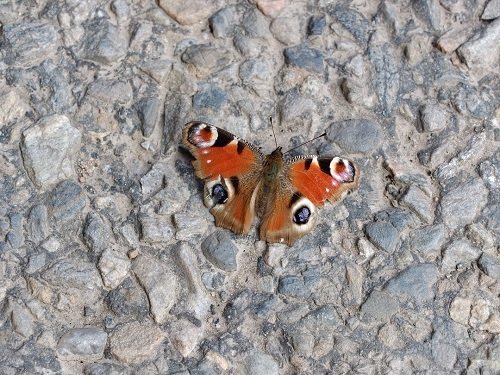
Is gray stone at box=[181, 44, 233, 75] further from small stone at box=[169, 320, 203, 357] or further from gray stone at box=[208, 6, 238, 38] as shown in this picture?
small stone at box=[169, 320, 203, 357]

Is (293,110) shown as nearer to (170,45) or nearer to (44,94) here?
(170,45)

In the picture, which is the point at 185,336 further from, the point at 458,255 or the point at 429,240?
the point at 458,255

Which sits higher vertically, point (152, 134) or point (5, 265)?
point (152, 134)

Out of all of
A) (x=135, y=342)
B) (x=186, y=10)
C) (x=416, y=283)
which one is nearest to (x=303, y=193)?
(x=416, y=283)

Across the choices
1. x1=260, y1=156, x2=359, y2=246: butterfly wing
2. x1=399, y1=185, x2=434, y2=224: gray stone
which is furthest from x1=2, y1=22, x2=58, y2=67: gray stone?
x1=399, y1=185, x2=434, y2=224: gray stone

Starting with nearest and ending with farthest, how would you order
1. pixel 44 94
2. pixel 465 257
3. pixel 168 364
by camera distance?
pixel 168 364 < pixel 465 257 < pixel 44 94

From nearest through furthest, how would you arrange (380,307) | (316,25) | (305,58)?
1. (380,307)
2. (305,58)
3. (316,25)

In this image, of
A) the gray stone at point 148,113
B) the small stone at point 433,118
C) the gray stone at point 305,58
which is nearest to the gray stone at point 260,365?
the gray stone at point 148,113

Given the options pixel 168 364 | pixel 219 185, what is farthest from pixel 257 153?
pixel 168 364
